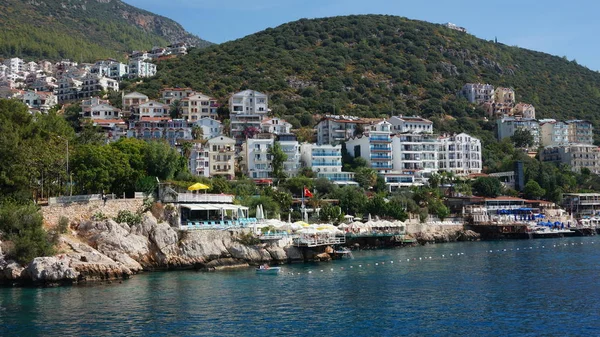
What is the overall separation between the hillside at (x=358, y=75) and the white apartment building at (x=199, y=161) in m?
40.1

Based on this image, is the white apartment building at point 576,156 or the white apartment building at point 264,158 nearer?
the white apartment building at point 264,158

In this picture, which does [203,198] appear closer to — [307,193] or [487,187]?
[307,193]

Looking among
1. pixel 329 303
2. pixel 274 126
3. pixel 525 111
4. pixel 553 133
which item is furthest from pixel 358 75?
pixel 329 303

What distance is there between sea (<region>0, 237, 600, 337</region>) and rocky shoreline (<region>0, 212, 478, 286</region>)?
1.89 m

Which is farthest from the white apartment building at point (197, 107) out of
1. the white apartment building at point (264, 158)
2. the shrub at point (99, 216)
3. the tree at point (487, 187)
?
the shrub at point (99, 216)

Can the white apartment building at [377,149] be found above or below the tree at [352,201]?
above

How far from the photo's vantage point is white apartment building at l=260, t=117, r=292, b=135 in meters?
117

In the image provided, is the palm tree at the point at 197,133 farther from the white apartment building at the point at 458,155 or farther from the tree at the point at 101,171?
the tree at the point at 101,171

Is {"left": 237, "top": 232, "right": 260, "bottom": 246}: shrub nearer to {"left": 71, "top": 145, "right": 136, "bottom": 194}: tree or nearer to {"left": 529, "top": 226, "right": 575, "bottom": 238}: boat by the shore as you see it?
{"left": 71, "top": 145, "right": 136, "bottom": 194}: tree

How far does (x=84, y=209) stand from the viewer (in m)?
55.0

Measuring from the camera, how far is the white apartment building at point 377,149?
365 feet

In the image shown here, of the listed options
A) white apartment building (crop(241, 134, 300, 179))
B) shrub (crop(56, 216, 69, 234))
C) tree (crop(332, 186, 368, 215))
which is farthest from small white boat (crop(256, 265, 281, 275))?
white apartment building (crop(241, 134, 300, 179))

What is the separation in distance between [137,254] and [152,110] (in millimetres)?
70043

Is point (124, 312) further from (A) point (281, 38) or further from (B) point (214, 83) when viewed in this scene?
(A) point (281, 38)
